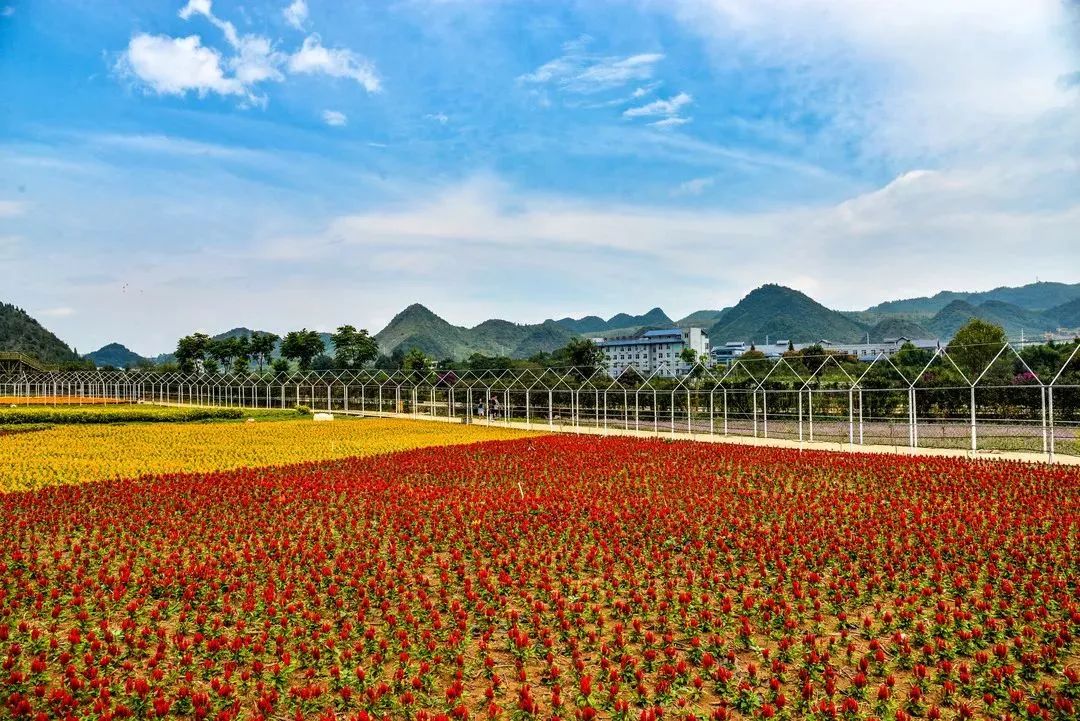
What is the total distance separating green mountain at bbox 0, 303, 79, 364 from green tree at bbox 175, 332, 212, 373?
4066cm

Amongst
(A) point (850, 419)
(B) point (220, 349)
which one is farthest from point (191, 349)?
(A) point (850, 419)

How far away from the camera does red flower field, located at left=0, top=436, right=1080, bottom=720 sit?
5.62 metres

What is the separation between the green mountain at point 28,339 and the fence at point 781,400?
89150mm

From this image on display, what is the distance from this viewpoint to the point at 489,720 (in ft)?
17.0

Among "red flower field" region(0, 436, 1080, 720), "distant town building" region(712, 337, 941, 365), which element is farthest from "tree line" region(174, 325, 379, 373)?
"red flower field" region(0, 436, 1080, 720)

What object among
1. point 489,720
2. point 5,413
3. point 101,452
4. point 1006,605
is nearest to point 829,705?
point 489,720

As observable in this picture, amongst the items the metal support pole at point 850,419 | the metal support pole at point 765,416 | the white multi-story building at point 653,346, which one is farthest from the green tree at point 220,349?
the white multi-story building at point 653,346

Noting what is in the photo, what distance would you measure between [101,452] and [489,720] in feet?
72.4

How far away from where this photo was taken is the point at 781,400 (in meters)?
35.9

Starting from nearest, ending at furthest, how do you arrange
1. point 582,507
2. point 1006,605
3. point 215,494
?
point 1006,605
point 582,507
point 215,494

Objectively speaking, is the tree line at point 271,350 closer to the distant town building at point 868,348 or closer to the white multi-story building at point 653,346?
the distant town building at point 868,348

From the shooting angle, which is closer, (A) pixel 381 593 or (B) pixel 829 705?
(B) pixel 829 705

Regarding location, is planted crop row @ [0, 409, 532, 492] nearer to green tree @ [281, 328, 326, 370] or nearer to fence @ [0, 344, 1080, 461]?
fence @ [0, 344, 1080, 461]

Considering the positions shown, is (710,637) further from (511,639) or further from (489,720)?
(489,720)
